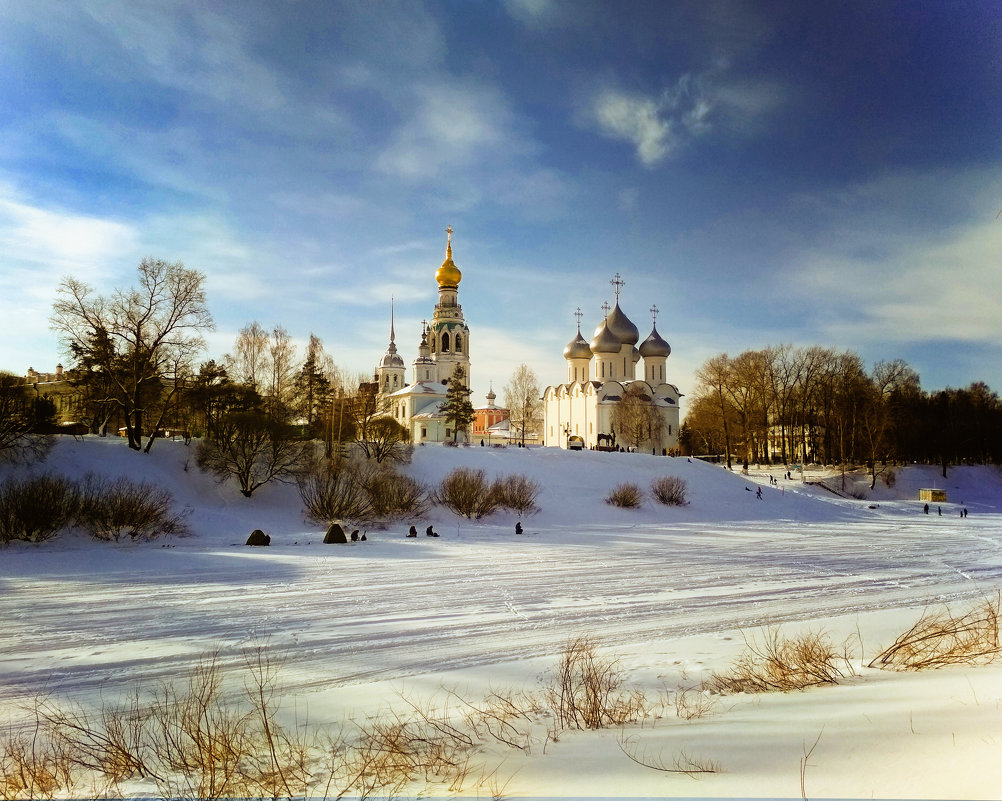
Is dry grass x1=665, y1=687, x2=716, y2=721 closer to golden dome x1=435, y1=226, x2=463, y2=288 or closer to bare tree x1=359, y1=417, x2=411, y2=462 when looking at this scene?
bare tree x1=359, y1=417, x2=411, y2=462

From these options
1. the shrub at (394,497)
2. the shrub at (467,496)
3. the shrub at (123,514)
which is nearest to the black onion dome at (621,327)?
the shrub at (467,496)

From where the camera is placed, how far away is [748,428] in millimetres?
52969

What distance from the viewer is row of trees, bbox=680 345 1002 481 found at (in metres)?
49.4

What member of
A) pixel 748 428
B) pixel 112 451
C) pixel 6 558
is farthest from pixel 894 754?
pixel 748 428

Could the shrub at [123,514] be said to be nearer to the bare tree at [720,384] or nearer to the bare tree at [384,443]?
the bare tree at [384,443]

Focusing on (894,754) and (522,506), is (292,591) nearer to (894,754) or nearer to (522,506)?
(894,754)

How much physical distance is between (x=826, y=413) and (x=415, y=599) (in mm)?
47105

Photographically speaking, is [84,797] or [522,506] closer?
[84,797]

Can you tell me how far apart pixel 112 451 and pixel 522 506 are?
16975 millimetres

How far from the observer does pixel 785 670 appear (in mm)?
7445

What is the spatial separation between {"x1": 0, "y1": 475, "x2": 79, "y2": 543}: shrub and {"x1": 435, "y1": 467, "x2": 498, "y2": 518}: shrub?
13557mm

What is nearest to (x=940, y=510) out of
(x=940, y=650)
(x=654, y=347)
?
(x=654, y=347)

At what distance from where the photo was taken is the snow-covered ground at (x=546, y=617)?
4.51m

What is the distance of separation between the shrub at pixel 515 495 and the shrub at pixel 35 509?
15817 mm
